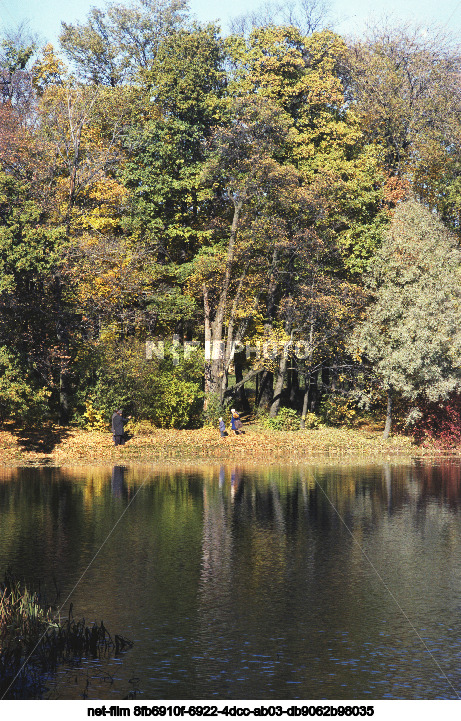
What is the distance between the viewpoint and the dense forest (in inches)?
1690

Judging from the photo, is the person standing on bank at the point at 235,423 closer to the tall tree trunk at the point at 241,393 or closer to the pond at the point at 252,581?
the tall tree trunk at the point at 241,393

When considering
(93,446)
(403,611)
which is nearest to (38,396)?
(93,446)

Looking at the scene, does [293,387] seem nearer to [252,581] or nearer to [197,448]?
[197,448]

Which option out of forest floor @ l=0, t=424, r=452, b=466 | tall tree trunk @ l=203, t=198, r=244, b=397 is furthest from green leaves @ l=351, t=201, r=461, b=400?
tall tree trunk @ l=203, t=198, r=244, b=397

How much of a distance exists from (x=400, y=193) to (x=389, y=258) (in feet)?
23.6

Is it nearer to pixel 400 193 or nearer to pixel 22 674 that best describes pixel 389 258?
pixel 400 193

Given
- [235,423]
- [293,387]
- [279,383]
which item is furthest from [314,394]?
[235,423]

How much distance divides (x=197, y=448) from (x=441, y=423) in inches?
523

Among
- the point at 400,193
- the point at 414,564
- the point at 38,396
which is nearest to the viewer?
the point at 414,564

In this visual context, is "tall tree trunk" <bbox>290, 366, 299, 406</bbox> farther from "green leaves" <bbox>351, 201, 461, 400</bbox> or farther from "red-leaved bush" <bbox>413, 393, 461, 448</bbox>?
"red-leaved bush" <bbox>413, 393, 461, 448</bbox>

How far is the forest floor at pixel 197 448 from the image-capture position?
38031 mm

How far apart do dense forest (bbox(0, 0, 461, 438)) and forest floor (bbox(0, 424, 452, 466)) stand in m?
1.56

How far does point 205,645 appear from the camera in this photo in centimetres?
1143

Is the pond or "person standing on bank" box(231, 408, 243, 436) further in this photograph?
"person standing on bank" box(231, 408, 243, 436)
